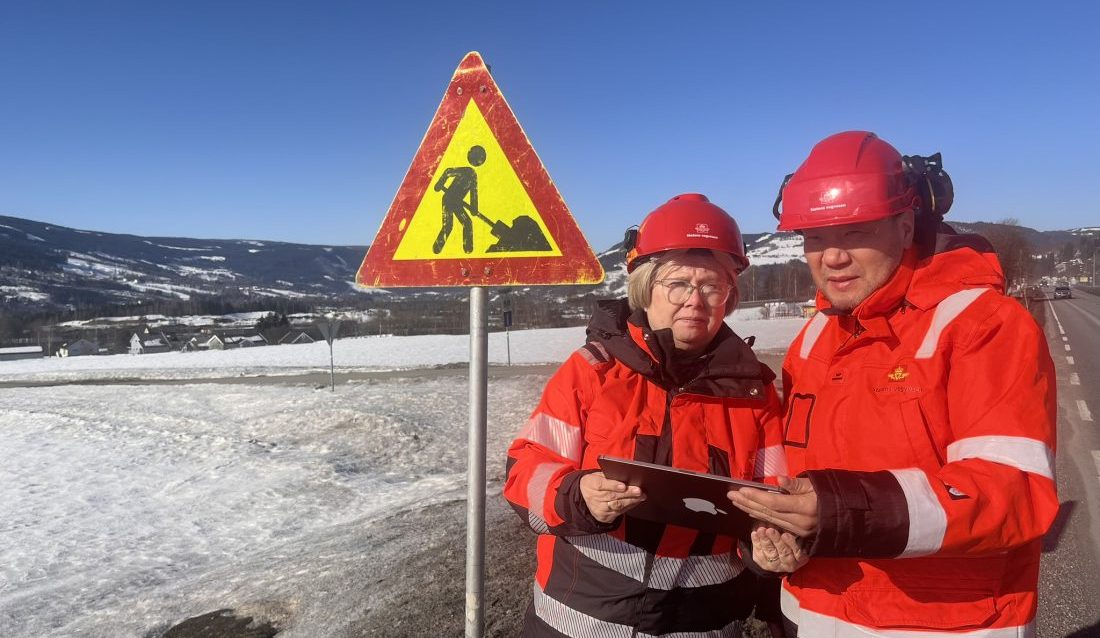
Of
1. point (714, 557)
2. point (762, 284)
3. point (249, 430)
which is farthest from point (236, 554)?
point (762, 284)

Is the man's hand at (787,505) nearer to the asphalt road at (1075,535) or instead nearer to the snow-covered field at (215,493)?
the snow-covered field at (215,493)

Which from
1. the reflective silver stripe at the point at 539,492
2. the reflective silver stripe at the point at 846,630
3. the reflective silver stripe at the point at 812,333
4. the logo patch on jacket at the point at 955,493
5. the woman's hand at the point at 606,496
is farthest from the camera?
the reflective silver stripe at the point at 812,333

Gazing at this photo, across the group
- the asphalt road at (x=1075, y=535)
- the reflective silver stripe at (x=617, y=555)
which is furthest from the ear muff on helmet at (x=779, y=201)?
the asphalt road at (x=1075, y=535)

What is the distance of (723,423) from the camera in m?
1.78

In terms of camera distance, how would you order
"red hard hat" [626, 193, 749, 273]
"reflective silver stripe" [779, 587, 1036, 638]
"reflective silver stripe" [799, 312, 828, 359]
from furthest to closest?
"red hard hat" [626, 193, 749, 273]
"reflective silver stripe" [799, 312, 828, 359]
"reflective silver stripe" [779, 587, 1036, 638]

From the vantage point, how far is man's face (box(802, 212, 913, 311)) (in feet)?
5.36

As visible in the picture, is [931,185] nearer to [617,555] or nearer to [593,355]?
[593,355]

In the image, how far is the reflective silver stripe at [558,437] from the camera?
1.83m

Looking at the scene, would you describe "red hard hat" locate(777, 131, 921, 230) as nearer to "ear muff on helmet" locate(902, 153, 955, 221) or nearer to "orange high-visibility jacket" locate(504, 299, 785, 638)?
"ear muff on helmet" locate(902, 153, 955, 221)

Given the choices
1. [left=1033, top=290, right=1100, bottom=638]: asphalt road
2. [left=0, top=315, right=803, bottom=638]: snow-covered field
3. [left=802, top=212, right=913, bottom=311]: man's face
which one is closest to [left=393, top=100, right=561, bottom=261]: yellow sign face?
[left=802, top=212, right=913, bottom=311]: man's face

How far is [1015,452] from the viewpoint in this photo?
1262 millimetres

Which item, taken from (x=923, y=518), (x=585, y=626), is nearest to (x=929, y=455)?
(x=923, y=518)

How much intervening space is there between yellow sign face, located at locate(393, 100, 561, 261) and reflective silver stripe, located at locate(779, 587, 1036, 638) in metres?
1.31

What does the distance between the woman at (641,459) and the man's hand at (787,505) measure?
0.43m
